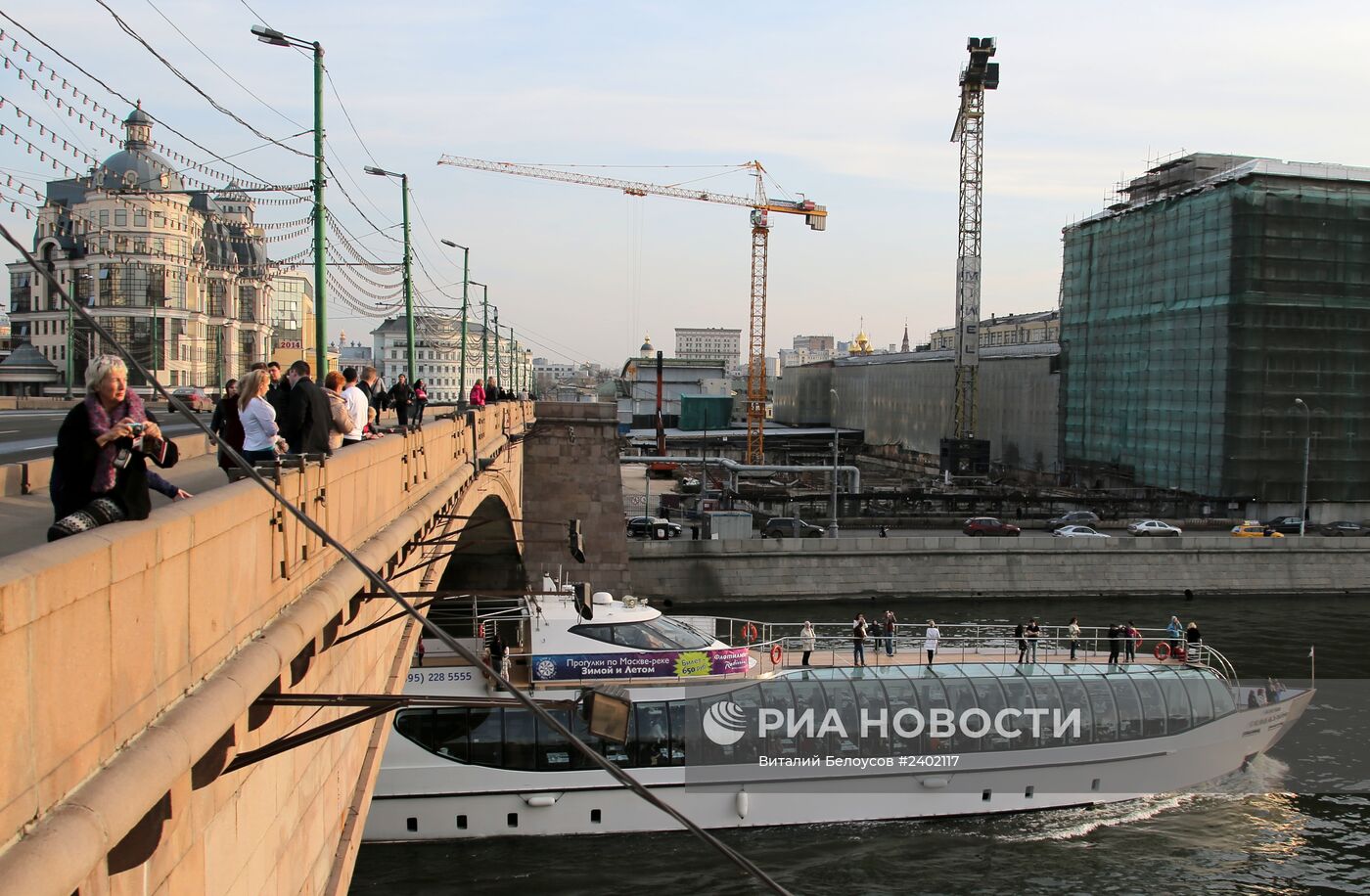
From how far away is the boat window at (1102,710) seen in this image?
2161 centimetres

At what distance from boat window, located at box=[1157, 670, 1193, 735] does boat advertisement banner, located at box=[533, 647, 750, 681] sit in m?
8.56

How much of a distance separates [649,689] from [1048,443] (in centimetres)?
6105

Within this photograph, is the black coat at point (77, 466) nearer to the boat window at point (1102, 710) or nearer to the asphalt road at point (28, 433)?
the asphalt road at point (28, 433)

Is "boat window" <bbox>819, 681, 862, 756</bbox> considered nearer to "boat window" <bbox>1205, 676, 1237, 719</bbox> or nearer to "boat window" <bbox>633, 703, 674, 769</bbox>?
"boat window" <bbox>633, 703, 674, 769</bbox>

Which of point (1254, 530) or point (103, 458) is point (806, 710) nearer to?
point (103, 458)

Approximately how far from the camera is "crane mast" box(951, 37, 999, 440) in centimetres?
8462

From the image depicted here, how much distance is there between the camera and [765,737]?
802 inches

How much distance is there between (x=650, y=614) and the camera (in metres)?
21.2

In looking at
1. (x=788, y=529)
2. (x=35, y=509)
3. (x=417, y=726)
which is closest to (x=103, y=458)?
(x=35, y=509)

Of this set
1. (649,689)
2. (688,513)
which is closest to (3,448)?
(649,689)

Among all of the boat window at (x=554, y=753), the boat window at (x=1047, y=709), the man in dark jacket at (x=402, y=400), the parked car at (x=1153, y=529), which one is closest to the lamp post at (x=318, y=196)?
the man in dark jacket at (x=402, y=400)

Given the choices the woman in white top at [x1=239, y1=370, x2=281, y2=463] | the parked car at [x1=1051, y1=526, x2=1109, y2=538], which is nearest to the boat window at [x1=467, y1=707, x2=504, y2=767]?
the woman in white top at [x1=239, y1=370, x2=281, y2=463]

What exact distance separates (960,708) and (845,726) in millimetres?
2267

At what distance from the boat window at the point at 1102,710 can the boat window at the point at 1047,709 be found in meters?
0.72
